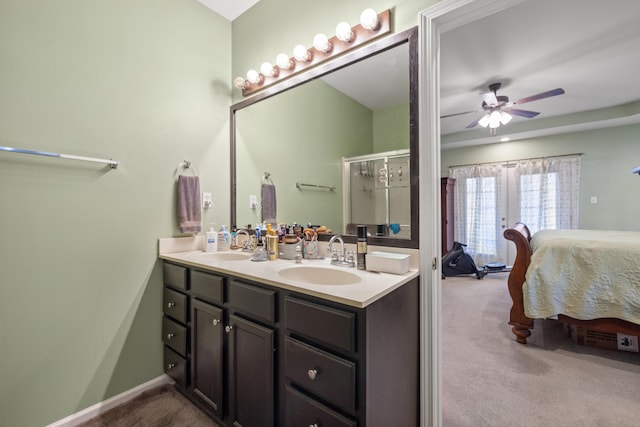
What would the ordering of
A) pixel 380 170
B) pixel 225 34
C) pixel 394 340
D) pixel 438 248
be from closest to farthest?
pixel 394 340, pixel 438 248, pixel 380 170, pixel 225 34

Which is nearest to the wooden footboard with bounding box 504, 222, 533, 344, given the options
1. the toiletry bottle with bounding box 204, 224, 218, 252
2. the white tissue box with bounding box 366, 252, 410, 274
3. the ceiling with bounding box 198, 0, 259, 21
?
the white tissue box with bounding box 366, 252, 410, 274

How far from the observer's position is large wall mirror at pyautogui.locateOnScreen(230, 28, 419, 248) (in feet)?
4.44

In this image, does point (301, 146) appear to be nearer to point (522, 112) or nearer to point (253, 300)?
point (253, 300)

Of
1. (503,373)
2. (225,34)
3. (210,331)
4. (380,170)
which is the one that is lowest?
(503,373)

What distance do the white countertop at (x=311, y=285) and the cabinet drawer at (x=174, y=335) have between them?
16.1 inches

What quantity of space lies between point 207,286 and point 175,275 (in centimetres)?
40

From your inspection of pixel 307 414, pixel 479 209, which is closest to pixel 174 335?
pixel 307 414

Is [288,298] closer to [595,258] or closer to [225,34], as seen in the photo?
[225,34]

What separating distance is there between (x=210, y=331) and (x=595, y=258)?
2705mm

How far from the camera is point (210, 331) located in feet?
4.65

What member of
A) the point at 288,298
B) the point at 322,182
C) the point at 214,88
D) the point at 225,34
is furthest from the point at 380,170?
the point at 225,34

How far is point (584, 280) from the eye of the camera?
2043 mm

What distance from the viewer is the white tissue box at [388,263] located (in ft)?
3.90

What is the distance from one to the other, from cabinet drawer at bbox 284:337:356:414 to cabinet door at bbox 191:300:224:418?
0.49 metres
